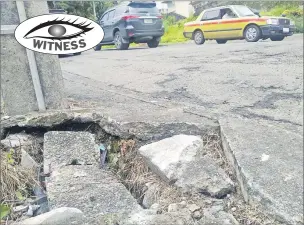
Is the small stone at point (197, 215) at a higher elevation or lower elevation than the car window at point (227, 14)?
lower

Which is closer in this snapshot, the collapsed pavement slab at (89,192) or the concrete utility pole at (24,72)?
the collapsed pavement slab at (89,192)

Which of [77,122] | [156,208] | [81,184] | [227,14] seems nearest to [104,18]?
[227,14]

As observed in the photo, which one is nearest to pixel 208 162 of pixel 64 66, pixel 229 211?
pixel 229 211

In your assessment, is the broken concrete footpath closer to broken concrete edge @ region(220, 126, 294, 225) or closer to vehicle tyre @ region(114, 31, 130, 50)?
broken concrete edge @ region(220, 126, 294, 225)

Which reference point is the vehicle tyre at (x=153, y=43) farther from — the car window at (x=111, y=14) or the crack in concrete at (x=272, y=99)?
the crack in concrete at (x=272, y=99)

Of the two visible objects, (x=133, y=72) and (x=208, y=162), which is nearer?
(x=208, y=162)

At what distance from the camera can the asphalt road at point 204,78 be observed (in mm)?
1867

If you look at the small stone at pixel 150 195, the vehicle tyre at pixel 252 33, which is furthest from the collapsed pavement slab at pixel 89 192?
the vehicle tyre at pixel 252 33

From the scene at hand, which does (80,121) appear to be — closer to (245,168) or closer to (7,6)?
(7,6)

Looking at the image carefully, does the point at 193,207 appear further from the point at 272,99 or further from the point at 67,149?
the point at 272,99

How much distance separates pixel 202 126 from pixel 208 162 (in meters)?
0.36

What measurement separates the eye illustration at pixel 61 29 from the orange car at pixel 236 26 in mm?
565

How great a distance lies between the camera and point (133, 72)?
2359 millimetres

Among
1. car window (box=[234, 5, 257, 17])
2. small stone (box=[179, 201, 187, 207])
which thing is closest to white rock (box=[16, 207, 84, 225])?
small stone (box=[179, 201, 187, 207])
